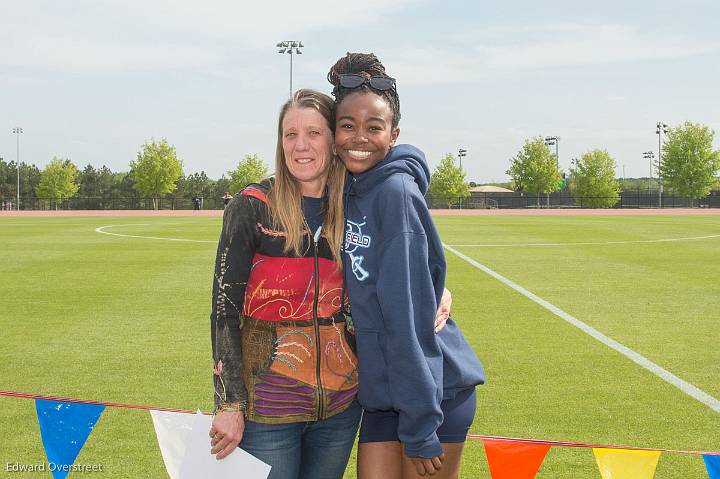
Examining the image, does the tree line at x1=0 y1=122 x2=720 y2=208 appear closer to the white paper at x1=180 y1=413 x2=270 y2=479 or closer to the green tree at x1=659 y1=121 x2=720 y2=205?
the green tree at x1=659 y1=121 x2=720 y2=205

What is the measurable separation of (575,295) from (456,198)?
78766mm

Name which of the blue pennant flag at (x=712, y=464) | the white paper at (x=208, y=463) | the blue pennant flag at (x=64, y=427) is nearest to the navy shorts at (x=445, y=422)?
the white paper at (x=208, y=463)

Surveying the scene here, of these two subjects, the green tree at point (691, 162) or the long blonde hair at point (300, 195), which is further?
the green tree at point (691, 162)

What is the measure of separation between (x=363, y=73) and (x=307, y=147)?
33 centimetres

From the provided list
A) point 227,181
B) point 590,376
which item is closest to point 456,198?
Result: point 227,181

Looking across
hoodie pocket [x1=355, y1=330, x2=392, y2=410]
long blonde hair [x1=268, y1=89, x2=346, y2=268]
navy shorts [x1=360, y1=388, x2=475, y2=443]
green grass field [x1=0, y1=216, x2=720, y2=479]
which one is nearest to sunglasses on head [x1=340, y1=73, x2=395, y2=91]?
long blonde hair [x1=268, y1=89, x2=346, y2=268]

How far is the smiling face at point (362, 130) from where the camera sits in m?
2.71

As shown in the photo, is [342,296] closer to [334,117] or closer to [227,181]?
[334,117]

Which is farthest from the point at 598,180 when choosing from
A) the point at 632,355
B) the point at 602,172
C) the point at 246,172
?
the point at 632,355

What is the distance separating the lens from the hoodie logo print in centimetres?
260

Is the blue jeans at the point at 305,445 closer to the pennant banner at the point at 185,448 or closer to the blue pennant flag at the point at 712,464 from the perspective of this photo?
the pennant banner at the point at 185,448

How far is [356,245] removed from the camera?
263 centimetres

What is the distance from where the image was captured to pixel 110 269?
15.1 m

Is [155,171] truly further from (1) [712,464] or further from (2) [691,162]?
(1) [712,464]
